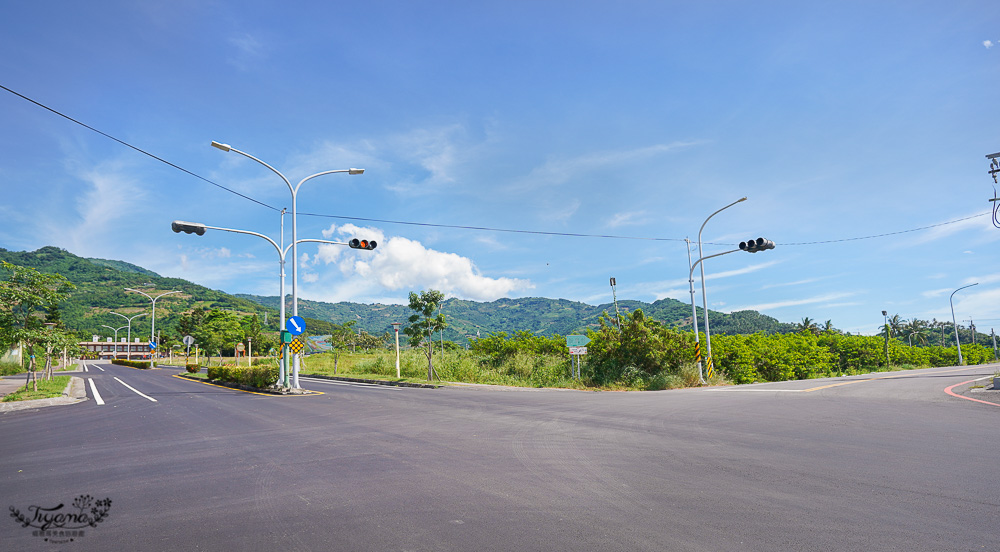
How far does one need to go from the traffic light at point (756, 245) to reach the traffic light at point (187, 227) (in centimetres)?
2191

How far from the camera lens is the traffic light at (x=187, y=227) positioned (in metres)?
18.3

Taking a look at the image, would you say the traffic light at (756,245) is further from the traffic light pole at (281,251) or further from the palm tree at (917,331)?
the palm tree at (917,331)

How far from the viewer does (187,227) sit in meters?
18.7

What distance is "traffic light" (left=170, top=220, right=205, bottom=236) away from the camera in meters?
18.3

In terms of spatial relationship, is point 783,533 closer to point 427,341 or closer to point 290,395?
point 290,395

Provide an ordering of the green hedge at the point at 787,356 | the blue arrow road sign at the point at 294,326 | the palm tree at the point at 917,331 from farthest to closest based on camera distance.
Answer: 1. the palm tree at the point at 917,331
2. the green hedge at the point at 787,356
3. the blue arrow road sign at the point at 294,326

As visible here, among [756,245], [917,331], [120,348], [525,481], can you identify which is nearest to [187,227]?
[525,481]

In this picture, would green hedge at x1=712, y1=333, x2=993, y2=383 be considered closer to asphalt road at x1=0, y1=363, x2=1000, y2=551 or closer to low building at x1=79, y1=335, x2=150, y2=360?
asphalt road at x1=0, y1=363, x2=1000, y2=551

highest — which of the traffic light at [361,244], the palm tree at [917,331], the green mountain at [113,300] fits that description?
the green mountain at [113,300]

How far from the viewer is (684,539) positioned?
4059mm

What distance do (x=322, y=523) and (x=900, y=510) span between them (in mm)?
5305

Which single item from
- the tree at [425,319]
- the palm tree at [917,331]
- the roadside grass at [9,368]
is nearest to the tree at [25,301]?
the tree at [425,319]

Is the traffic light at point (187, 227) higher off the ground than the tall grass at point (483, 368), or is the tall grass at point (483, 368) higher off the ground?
the traffic light at point (187, 227)

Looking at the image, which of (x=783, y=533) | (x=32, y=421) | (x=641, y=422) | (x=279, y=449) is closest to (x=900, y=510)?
(x=783, y=533)
